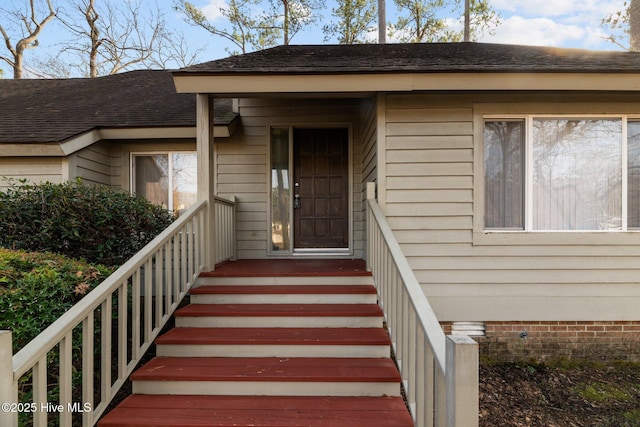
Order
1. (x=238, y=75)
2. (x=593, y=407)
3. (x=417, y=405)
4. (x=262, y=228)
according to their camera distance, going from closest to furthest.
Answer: (x=417, y=405)
(x=593, y=407)
(x=238, y=75)
(x=262, y=228)

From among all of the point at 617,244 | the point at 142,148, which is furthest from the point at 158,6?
the point at 617,244

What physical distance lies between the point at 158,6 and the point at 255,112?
1288cm

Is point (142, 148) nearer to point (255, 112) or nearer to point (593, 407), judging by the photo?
point (255, 112)

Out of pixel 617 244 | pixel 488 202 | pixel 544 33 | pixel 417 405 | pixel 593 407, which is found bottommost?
pixel 593 407

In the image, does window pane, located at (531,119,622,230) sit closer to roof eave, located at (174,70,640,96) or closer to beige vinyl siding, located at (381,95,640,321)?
beige vinyl siding, located at (381,95,640,321)

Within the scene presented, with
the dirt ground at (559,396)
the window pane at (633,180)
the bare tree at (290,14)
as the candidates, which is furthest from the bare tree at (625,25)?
the dirt ground at (559,396)

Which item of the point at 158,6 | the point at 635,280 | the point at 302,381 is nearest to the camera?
the point at 302,381

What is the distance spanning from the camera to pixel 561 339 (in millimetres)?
3871

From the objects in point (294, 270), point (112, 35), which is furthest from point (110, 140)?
point (112, 35)

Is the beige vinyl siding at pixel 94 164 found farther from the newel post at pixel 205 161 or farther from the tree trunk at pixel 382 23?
the tree trunk at pixel 382 23

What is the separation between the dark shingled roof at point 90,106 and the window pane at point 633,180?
16.1ft

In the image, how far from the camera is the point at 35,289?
2578 millimetres

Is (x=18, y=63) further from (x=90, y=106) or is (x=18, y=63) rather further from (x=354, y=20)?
(x=354, y=20)

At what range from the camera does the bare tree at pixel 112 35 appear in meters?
14.1
